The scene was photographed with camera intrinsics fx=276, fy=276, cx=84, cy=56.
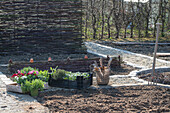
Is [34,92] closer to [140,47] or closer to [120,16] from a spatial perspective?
[140,47]

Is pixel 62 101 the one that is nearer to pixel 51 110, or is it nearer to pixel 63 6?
pixel 51 110

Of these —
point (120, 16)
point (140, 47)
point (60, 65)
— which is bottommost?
point (140, 47)

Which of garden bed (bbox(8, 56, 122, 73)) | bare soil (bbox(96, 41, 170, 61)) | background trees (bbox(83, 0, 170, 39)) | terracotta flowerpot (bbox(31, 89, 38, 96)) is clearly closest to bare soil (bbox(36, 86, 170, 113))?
terracotta flowerpot (bbox(31, 89, 38, 96))

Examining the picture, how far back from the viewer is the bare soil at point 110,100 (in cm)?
463

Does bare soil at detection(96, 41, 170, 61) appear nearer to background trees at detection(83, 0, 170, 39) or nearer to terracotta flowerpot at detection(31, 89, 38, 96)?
background trees at detection(83, 0, 170, 39)

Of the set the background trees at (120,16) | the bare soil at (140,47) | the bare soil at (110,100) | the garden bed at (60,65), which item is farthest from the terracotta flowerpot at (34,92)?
the background trees at (120,16)

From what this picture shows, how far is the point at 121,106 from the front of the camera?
479 cm

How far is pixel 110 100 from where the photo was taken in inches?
202

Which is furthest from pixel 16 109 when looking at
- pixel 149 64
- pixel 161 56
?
pixel 161 56

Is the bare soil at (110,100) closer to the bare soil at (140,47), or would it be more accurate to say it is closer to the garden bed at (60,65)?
the garden bed at (60,65)

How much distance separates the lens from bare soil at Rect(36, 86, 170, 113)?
463 cm

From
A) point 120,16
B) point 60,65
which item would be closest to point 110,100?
point 60,65

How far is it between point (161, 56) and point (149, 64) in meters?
1.99

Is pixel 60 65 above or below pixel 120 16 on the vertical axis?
below
